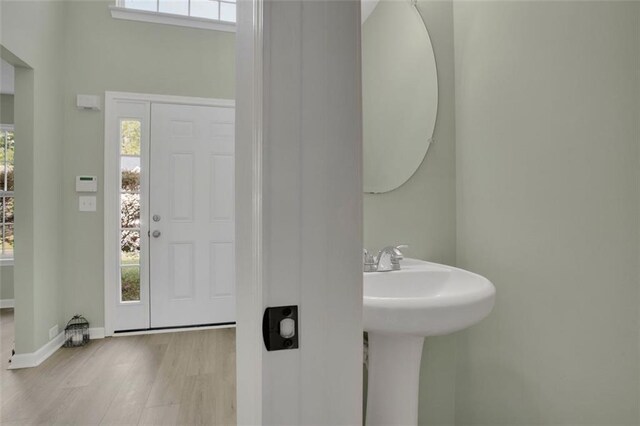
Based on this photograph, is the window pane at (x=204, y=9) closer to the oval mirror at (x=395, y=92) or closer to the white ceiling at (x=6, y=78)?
the white ceiling at (x=6, y=78)

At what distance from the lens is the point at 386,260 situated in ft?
4.58

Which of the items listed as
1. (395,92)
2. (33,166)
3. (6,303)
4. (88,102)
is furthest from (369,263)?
(6,303)

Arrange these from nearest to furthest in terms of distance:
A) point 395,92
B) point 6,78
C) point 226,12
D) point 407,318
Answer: point 407,318
point 395,92
point 226,12
point 6,78

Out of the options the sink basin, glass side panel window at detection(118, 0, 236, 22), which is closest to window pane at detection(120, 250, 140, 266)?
glass side panel window at detection(118, 0, 236, 22)

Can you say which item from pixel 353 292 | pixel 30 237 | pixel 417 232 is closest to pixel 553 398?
pixel 417 232

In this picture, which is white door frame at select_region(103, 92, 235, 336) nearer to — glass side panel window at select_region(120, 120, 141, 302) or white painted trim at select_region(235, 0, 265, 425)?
glass side panel window at select_region(120, 120, 141, 302)

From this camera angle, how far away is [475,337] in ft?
4.92

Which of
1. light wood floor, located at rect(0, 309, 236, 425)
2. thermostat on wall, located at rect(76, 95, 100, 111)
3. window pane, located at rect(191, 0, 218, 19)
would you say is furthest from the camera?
window pane, located at rect(191, 0, 218, 19)

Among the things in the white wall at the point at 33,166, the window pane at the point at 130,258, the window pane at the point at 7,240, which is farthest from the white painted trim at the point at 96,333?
the window pane at the point at 7,240

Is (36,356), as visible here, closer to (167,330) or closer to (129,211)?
(167,330)

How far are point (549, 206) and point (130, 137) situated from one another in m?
3.18

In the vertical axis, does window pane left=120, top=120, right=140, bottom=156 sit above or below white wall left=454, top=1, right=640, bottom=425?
above

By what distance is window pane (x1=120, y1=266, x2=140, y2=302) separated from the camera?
3232 millimetres

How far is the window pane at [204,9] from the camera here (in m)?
3.42
